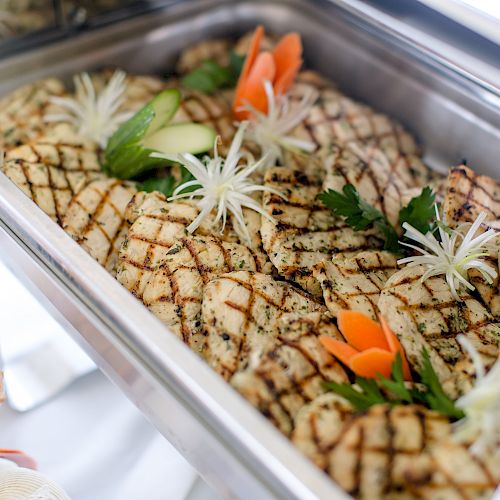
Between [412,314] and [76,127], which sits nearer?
[412,314]

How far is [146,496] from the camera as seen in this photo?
2285 millimetres

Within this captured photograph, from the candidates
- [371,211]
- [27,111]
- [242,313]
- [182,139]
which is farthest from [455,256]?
[27,111]

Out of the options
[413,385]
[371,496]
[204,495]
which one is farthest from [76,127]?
[371,496]

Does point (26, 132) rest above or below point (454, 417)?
above

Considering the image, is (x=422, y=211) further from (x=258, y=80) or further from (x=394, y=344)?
(x=258, y=80)

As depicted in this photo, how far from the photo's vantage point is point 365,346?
6.40ft

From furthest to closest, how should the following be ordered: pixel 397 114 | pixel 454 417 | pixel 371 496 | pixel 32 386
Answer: pixel 397 114 → pixel 32 386 → pixel 454 417 → pixel 371 496

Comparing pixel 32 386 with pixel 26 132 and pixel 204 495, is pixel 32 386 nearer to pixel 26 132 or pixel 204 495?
pixel 204 495

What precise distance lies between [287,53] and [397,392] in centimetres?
199

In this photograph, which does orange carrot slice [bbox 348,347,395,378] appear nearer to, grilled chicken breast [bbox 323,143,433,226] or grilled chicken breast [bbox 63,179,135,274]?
grilled chicken breast [bbox 323,143,433,226]

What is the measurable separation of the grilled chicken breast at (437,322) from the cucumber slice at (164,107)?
4.08 ft

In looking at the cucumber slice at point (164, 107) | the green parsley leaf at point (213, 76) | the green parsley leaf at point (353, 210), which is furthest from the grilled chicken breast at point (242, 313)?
the green parsley leaf at point (213, 76)

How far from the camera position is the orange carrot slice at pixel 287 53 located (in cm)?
313

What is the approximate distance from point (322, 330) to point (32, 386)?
1.26 m
